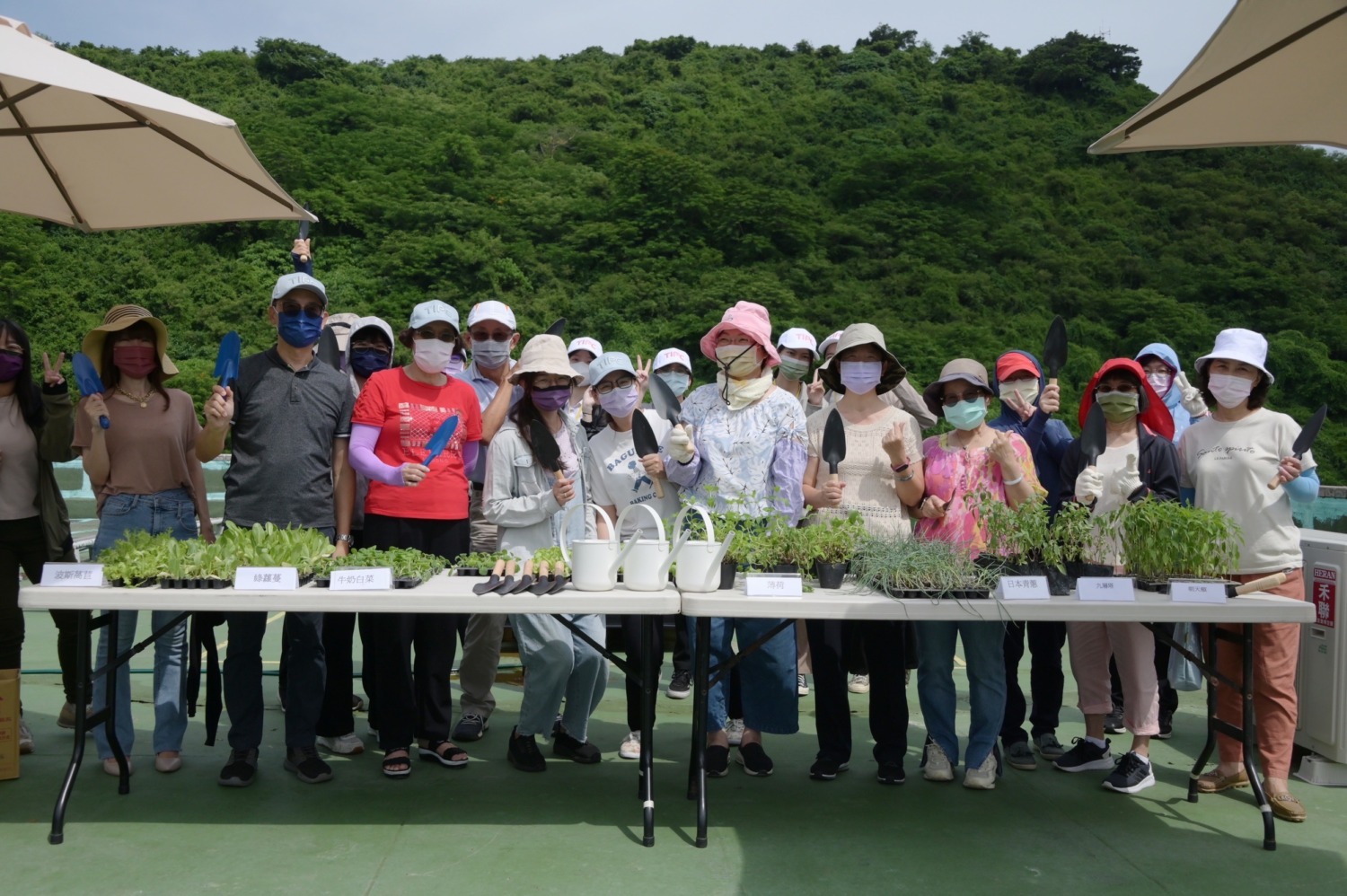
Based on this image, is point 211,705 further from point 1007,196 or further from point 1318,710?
point 1007,196

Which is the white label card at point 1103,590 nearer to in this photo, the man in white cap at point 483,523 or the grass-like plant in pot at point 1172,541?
the grass-like plant in pot at point 1172,541

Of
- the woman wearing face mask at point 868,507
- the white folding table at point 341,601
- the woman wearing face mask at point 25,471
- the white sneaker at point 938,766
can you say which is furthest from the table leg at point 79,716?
the white sneaker at point 938,766

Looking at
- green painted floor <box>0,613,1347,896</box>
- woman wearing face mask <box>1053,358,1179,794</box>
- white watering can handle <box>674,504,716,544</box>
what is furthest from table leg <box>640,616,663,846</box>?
woman wearing face mask <box>1053,358,1179,794</box>

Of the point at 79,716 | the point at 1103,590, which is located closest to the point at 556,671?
the point at 79,716

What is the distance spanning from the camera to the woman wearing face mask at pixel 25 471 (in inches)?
178

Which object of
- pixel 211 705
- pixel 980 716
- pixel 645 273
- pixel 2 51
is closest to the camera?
pixel 2 51

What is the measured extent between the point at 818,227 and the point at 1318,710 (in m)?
36.9

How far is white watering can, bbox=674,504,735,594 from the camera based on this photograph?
370cm

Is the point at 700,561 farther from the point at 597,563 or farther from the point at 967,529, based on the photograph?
the point at 967,529

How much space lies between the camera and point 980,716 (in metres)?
4.41

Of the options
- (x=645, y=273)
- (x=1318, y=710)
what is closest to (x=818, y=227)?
(x=645, y=273)

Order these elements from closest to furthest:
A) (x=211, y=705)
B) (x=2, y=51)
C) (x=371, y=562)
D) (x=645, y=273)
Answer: (x=2, y=51) → (x=371, y=562) → (x=211, y=705) → (x=645, y=273)

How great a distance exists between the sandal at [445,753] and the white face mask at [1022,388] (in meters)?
2.91

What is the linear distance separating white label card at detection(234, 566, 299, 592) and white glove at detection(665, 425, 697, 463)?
149 cm
